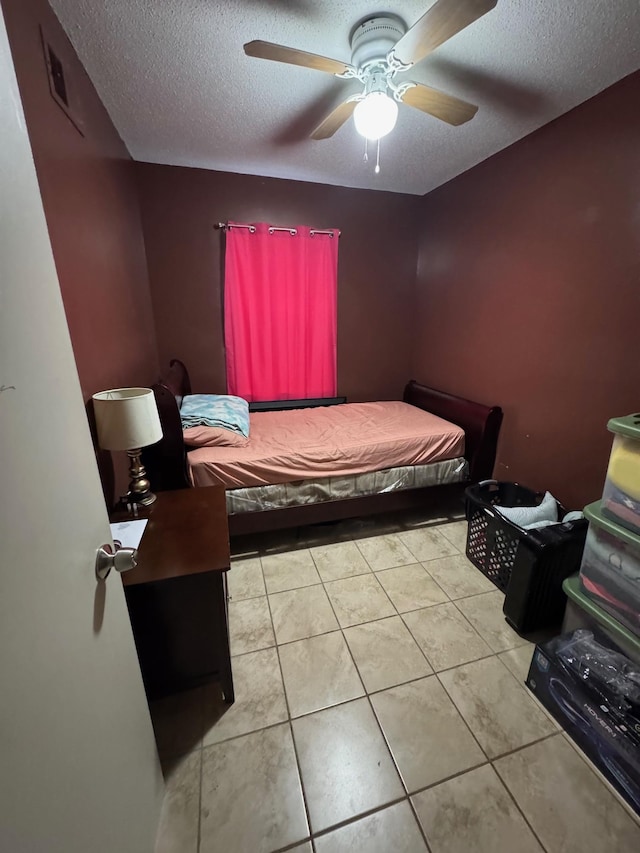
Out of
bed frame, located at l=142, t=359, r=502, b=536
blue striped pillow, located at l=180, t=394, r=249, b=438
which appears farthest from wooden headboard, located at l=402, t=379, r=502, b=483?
blue striped pillow, located at l=180, t=394, r=249, b=438

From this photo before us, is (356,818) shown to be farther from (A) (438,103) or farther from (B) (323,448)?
(A) (438,103)

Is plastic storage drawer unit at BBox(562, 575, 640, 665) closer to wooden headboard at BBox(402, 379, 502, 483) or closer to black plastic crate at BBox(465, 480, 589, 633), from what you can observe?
black plastic crate at BBox(465, 480, 589, 633)

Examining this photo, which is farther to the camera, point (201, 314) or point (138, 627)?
point (201, 314)

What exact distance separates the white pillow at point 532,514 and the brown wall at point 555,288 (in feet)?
0.57

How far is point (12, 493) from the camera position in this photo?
48 centimetres

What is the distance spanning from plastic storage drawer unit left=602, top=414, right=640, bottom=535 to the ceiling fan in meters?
1.41

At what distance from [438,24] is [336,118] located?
0.69m

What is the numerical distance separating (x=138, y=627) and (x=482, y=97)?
2.91 m

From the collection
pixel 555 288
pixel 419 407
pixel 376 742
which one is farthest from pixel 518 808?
pixel 419 407

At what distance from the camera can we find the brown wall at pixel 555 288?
1.73 meters

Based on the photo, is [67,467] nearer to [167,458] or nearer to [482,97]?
[167,458]

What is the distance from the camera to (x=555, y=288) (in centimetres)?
207

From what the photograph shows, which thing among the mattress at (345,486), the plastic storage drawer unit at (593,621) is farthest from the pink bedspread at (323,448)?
the plastic storage drawer unit at (593,621)

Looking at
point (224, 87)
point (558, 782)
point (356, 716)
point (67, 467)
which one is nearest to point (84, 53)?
point (224, 87)
